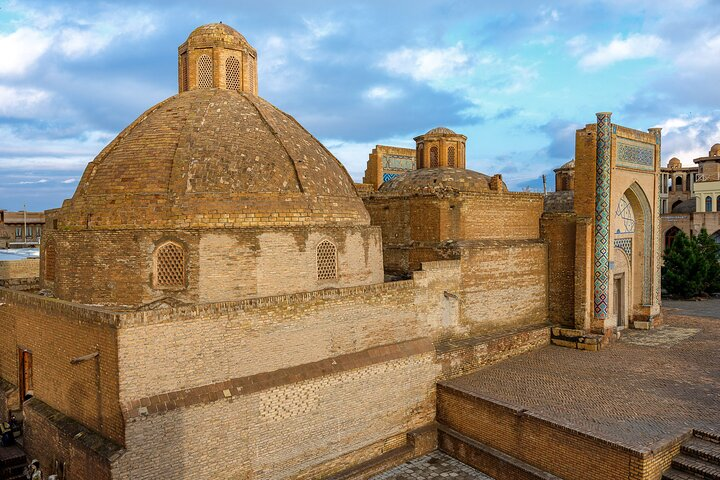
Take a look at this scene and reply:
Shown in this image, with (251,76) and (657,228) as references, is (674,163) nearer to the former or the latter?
(657,228)

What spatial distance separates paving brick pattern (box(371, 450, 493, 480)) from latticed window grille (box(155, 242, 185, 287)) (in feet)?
15.9

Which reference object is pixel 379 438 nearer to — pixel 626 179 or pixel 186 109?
pixel 186 109

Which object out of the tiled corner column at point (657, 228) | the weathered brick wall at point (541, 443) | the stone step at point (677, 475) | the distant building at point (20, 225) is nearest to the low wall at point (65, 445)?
the weathered brick wall at point (541, 443)

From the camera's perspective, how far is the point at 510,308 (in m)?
13.4

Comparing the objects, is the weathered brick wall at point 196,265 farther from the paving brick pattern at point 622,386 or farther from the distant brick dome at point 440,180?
the distant brick dome at point 440,180

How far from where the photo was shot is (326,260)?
32.4 feet

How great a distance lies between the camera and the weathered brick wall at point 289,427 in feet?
24.0

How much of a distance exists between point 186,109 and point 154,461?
6553 millimetres

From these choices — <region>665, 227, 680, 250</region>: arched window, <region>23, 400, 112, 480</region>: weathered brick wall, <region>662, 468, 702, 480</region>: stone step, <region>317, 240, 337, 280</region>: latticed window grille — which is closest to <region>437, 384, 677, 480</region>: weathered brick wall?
<region>662, 468, 702, 480</region>: stone step

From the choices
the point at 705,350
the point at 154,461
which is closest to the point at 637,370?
the point at 705,350

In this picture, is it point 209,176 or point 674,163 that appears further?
point 674,163

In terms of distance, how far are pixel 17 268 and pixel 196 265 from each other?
9.09 meters

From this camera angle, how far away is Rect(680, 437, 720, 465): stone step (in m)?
7.71

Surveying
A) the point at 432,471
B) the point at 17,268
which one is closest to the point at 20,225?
the point at 17,268
